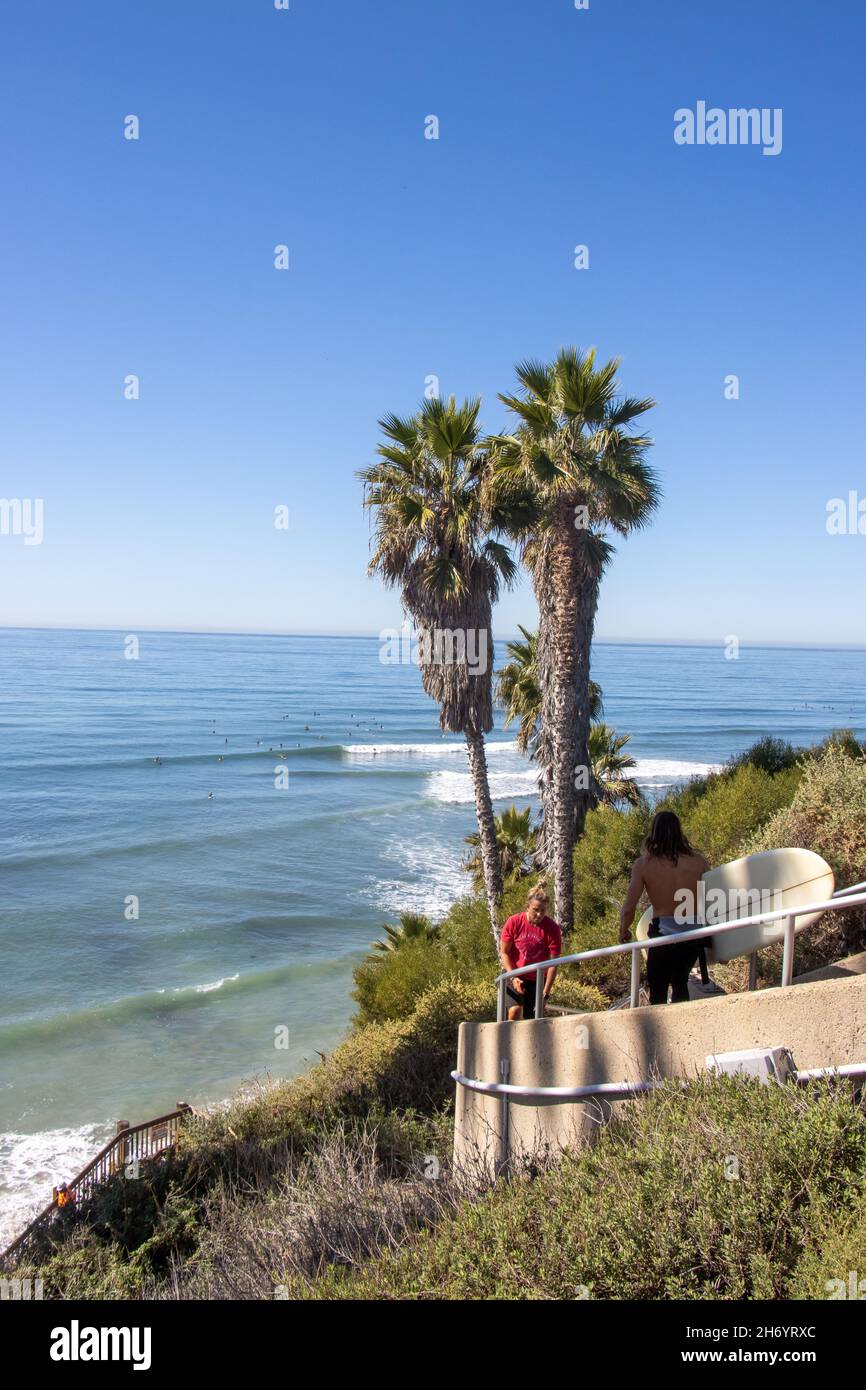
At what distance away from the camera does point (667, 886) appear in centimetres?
605

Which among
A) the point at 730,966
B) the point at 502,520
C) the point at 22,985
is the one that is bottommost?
the point at 22,985

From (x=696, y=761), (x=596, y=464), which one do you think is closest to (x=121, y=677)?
(x=696, y=761)

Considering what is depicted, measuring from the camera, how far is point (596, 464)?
1460cm

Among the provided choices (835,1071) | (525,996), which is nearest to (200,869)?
(525,996)

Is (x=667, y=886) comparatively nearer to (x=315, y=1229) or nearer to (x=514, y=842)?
(x=315, y=1229)

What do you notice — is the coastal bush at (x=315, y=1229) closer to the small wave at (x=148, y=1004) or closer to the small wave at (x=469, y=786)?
the small wave at (x=148, y=1004)

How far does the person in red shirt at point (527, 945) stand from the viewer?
25.4 feet

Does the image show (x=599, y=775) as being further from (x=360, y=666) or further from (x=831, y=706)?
(x=360, y=666)

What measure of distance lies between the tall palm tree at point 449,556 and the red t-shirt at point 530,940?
7791 millimetres

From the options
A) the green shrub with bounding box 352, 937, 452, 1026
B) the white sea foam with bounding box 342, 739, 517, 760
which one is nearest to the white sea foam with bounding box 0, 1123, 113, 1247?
the green shrub with bounding box 352, 937, 452, 1026

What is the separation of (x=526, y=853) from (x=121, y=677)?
7619 centimetres

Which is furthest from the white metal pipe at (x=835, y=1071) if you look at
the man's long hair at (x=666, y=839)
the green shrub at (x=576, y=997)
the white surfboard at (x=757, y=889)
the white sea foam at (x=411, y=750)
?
the white sea foam at (x=411, y=750)

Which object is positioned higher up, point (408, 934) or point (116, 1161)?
point (408, 934)

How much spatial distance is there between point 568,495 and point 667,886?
10.0m
